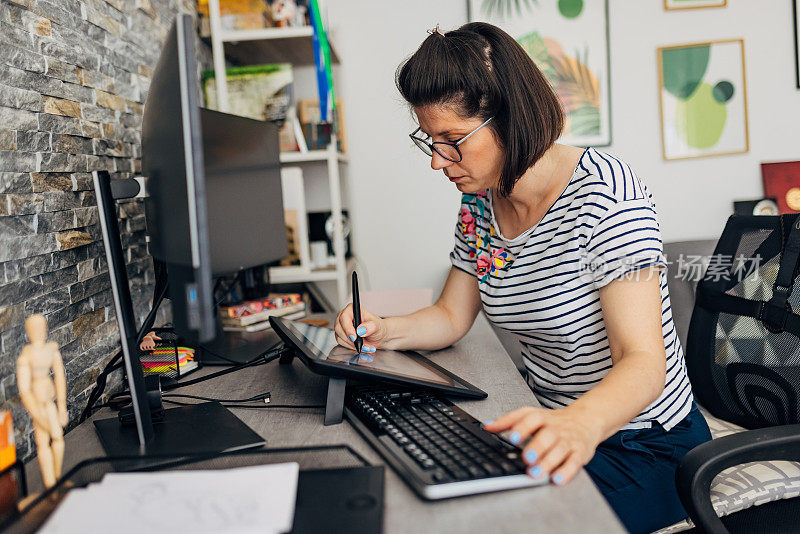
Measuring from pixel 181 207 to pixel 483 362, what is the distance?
2.19 feet

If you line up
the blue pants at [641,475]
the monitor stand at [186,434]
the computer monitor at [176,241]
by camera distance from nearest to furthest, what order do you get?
the computer monitor at [176,241], the monitor stand at [186,434], the blue pants at [641,475]

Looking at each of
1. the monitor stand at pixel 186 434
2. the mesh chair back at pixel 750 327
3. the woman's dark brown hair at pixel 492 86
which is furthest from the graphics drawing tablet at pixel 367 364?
the mesh chair back at pixel 750 327

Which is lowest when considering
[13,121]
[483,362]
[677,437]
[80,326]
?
[677,437]

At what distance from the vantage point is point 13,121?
0.90 metres

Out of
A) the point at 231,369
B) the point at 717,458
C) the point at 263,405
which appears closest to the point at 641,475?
the point at 717,458

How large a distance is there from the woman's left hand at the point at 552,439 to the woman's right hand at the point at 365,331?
17.8 inches

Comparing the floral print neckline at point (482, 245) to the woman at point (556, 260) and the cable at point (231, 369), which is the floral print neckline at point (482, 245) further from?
the cable at point (231, 369)

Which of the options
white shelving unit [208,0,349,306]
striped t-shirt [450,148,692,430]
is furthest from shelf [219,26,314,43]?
striped t-shirt [450,148,692,430]

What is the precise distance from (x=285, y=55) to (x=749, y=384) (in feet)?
5.55

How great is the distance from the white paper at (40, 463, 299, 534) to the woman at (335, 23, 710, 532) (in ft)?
1.64

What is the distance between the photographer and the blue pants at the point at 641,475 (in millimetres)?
1037

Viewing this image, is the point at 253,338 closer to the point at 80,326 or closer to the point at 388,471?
the point at 80,326

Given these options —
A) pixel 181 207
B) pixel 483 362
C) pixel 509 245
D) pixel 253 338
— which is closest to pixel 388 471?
pixel 181 207

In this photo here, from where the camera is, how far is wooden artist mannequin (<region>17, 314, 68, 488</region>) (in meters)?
0.64
